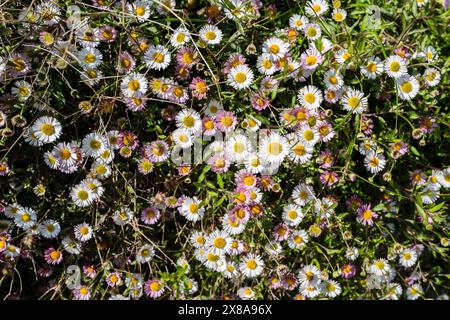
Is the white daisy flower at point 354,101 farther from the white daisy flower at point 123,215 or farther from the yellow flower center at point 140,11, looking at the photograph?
the white daisy flower at point 123,215

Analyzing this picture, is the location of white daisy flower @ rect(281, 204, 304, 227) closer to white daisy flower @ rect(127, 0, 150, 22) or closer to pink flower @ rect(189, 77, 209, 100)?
pink flower @ rect(189, 77, 209, 100)

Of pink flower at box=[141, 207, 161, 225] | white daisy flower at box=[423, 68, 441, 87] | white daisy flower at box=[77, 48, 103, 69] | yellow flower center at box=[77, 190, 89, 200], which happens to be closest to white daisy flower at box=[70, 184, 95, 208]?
yellow flower center at box=[77, 190, 89, 200]

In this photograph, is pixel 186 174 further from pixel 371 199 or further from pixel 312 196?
pixel 371 199

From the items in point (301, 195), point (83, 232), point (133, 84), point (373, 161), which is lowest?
point (83, 232)

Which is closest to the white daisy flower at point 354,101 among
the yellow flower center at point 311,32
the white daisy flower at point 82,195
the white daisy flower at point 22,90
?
the yellow flower center at point 311,32

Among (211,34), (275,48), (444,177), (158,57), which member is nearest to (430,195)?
(444,177)

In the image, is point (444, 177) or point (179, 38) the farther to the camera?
point (444, 177)

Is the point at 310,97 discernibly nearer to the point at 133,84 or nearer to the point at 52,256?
the point at 133,84
